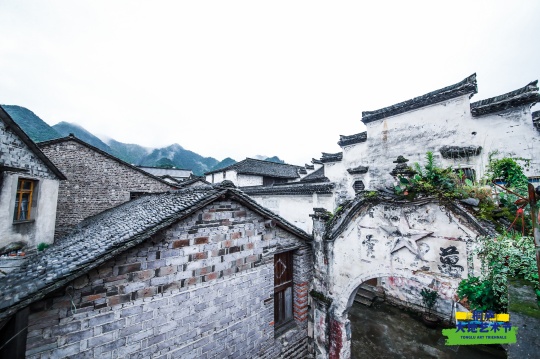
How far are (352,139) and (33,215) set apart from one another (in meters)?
16.1

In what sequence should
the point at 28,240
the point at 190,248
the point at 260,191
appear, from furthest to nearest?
the point at 260,191, the point at 28,240, the point at 190,248

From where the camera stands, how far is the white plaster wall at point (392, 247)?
4016 millimetres

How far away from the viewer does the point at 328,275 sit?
5.73 m

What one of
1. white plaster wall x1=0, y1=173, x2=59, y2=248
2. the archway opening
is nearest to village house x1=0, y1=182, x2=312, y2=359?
the archway opening

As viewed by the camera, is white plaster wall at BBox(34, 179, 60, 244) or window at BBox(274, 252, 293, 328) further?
white plaster wall at BBox(34, 179, 60, 244)

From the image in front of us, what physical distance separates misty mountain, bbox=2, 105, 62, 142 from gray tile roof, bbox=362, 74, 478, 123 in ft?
157

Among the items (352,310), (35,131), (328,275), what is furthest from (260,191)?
(35,131)

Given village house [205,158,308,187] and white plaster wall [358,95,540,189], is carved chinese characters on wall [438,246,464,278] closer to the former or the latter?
white plaster wall [358,95,540,189]

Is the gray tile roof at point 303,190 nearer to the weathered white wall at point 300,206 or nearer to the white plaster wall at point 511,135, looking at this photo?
the weathered white wall at point 300,206

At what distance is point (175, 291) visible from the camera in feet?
13.3

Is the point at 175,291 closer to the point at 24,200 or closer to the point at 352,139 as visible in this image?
the point at 24,200

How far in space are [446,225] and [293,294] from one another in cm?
427

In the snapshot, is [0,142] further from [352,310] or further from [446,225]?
[352,310]

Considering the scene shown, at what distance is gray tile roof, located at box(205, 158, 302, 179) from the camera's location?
22.1m
